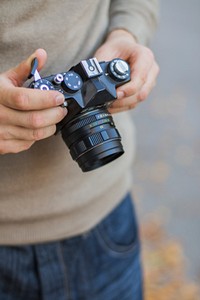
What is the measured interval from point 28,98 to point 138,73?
0.21 m

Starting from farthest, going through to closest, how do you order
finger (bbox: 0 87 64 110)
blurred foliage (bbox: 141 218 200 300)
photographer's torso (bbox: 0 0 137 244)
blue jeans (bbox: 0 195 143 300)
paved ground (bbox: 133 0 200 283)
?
1. paved ground (bbox: 133 0 200 283)
2. blurred foliage (bbox: 141 218 200 300)
3. blue jeans (bbox: 0 195 143 300)
4. photographer's torso (bbox: 0 0 137 244)
5. finger (bbox: 0 87 64 110)

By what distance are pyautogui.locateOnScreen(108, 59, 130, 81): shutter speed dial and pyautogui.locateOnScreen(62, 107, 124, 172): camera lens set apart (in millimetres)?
53

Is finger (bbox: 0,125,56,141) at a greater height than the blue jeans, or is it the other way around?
finger (bbox: 0,125,56,141)

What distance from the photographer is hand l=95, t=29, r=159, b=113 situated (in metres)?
0.72

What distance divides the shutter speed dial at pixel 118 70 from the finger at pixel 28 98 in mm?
110

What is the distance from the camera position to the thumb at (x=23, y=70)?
623 millimetres

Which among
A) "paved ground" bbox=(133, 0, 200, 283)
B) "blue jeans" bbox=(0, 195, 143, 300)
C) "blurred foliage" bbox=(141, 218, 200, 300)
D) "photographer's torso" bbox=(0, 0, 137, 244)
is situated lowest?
"blurred foliage" bbox=(141, 218, 200, 300)

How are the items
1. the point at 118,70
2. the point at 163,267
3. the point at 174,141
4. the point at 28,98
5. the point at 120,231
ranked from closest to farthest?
1. the point at 28,98
2. the point at 118,70
3. the point at 120,231
4. the point at 163,267
5. the point at 174,141

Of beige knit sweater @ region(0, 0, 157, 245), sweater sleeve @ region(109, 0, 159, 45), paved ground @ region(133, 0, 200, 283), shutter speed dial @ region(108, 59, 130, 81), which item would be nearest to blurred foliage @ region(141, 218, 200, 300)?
paved ground @ region(133, 0, 200, 283)

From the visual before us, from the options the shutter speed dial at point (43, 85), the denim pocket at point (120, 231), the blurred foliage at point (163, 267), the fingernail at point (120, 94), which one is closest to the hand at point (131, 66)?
the fingernail at point (120, 94)

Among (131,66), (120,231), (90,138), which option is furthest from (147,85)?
(120,231)

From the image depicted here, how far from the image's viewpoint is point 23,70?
0.63 m

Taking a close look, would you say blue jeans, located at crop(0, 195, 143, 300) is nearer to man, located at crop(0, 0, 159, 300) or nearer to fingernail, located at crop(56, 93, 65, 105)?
man, located at crop(0, 0, 159, 300)

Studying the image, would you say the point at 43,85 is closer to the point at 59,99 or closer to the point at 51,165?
the point at 59,99
